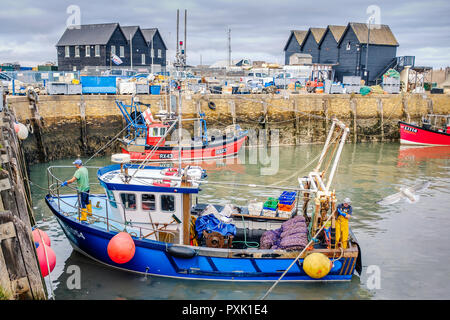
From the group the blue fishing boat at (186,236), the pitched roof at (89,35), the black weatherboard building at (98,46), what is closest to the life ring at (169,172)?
the blue fishing boat at (186,236)

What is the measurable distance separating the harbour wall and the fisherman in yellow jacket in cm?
1108

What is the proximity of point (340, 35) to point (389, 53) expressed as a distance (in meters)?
5.14

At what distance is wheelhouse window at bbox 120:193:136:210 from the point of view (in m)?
9.44

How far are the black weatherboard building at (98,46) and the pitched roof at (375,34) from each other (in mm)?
19636

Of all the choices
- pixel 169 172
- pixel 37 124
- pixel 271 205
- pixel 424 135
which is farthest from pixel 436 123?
pixel 169 172

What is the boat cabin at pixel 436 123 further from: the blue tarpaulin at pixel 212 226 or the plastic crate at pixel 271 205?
the blue tarpaulin at pixel 212 226

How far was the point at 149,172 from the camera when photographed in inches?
406

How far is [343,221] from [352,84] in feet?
85.5

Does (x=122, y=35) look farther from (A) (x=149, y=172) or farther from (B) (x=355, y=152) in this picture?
(A) (x=149, y=172)

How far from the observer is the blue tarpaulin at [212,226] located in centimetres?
941

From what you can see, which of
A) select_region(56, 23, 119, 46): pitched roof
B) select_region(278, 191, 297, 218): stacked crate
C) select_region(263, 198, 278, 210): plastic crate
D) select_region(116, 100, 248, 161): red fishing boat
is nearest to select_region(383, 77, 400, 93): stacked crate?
select_region(116, 100, 248, 161): red fishing boat

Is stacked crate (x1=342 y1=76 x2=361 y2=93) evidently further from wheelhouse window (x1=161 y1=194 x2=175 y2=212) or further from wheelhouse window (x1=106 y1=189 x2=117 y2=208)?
wheelhouse window (x1=106 y1=189 x2=117 y2=208)
